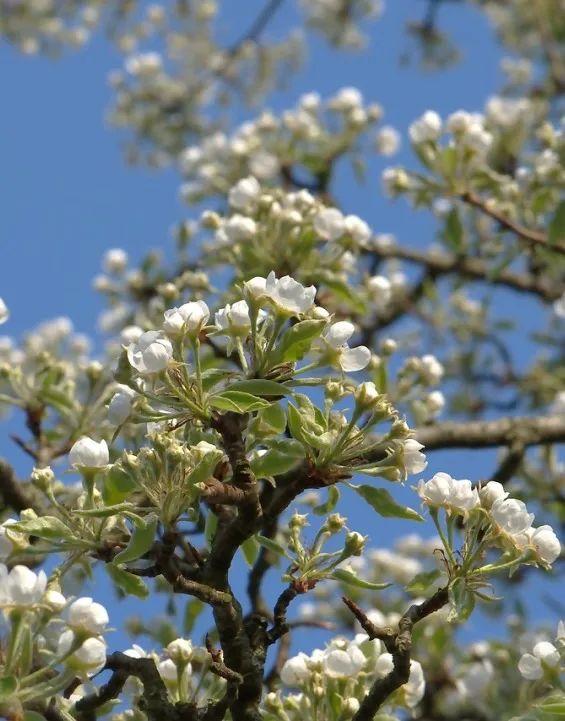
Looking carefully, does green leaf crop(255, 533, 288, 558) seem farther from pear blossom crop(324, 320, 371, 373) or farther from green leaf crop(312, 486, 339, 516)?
pear blossom crop(324, 320, 371, 373)

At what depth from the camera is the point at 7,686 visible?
1.91m

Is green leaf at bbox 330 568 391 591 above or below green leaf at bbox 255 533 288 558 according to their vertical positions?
below

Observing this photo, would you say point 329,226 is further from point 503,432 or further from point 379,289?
point 503,432

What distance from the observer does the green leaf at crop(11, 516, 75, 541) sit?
2213mm

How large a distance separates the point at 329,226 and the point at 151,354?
165 cm

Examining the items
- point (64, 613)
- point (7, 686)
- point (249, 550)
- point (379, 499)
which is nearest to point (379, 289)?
point (249, 550)

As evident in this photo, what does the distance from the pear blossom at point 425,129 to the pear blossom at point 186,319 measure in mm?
2131

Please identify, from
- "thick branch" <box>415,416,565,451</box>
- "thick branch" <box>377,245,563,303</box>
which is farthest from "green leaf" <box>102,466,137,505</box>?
"thick branch" <box>377,245,563,303</box>

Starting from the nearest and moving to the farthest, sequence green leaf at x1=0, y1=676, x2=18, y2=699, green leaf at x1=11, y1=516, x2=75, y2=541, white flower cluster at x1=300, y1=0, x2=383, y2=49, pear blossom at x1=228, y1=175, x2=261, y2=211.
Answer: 1. green leaf at x1=0, y1=676, x2=18, y2=699
2. green leaf at x1=11, y1=516, x2=75, y2=541
3. pear blossom at x1=228, y1=175, x2=261, y2=211
4. white flower cluster at x1=300, y1=0, x2=383, y2=49

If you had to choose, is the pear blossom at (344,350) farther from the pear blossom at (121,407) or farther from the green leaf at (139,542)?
the green leaf at (139,542)

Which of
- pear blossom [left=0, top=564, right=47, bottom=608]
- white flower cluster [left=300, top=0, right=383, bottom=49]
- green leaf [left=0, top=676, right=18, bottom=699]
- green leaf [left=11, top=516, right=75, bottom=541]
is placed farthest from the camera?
white flower cluster [left=300, top=0, right=383, bottom=49]

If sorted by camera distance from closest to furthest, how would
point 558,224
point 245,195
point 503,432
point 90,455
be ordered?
point 90,455 → point 245,195 → point 558,224 → point 503,432

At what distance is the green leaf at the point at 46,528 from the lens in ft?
7.26

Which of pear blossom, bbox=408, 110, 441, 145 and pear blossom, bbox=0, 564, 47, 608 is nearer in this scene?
pear blossom, bbox=0, 564, 47, 608
